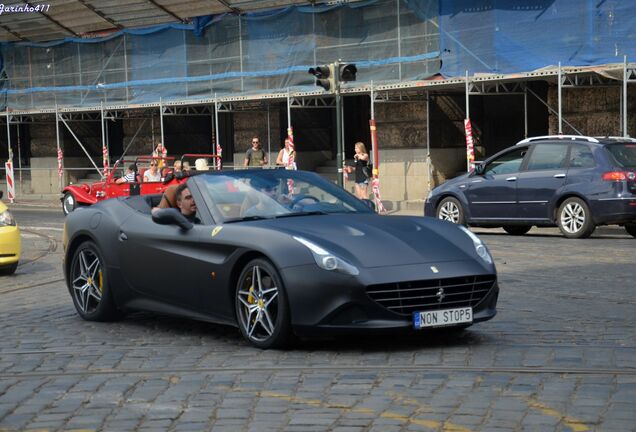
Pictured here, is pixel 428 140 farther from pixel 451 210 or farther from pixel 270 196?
pixel 270 196

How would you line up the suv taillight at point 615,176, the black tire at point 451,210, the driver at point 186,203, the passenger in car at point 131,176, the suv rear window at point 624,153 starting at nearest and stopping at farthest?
1. the driver at point 186,203
2. the suv taillight at point 615,176
3. the suv rear window at point 624,153
4. the black tire at point 451,210
5. the passenger in car at point 131,176

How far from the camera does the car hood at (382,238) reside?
816 centimetres

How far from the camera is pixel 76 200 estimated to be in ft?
96.8

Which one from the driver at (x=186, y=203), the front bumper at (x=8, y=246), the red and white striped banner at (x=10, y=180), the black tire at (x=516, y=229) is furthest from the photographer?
the red and white striped banner at (x=10, y=180)

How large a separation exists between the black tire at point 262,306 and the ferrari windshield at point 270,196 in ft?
2.27

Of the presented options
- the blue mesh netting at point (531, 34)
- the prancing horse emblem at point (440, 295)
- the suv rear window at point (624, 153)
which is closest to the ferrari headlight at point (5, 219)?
the prancing horse emblem at point (440, 295)

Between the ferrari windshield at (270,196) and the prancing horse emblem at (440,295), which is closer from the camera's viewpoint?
the prancing horse emblem at (440,295)

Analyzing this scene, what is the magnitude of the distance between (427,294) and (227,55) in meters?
25.6

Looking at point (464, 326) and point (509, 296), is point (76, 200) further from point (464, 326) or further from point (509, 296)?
point (464, 326)

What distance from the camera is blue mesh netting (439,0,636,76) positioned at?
79.4 ft

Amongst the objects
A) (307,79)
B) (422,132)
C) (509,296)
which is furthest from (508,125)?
(509,296)

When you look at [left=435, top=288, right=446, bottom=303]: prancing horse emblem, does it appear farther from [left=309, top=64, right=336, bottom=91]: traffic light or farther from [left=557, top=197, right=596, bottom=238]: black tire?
[left=309, top=64, right=336, bottom=91]: traffic light

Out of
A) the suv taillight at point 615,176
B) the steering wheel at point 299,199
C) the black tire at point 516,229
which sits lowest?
the black tire at point 516,229

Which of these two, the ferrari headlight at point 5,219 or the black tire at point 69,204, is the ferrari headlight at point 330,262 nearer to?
the ferrari headlight at point 5,219
